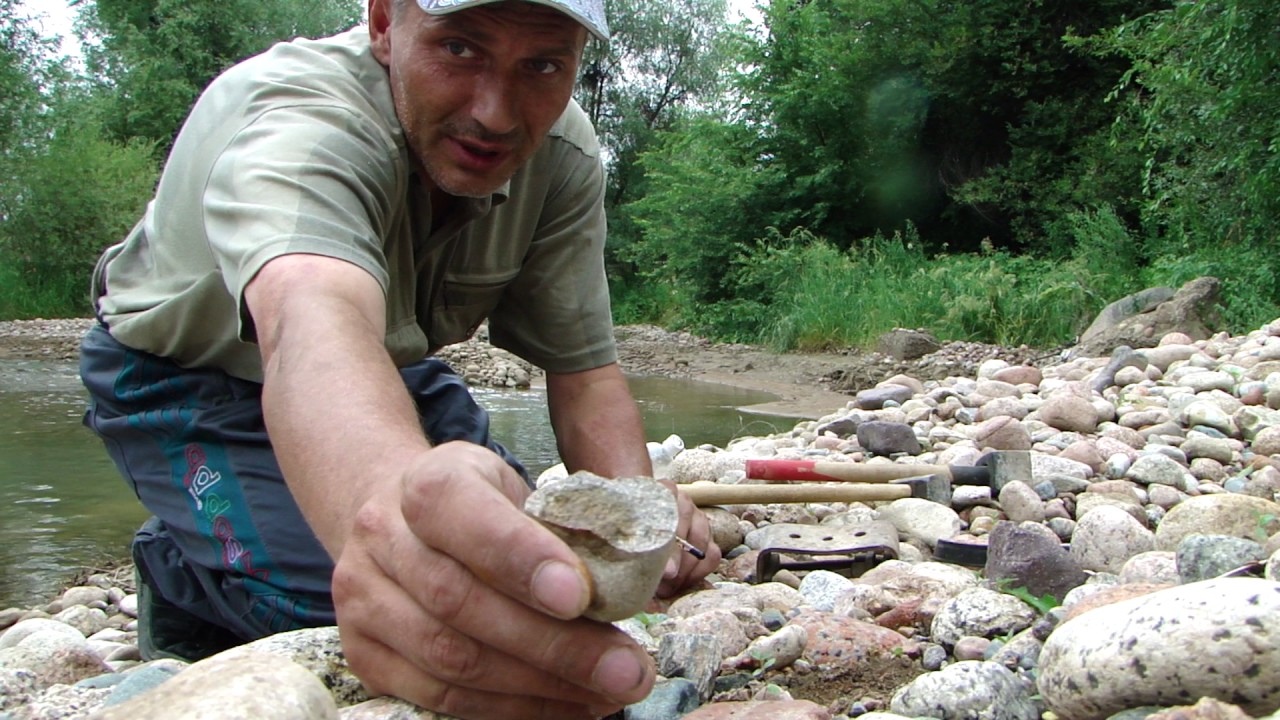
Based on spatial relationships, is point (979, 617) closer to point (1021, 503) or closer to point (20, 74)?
point (1021, 503)

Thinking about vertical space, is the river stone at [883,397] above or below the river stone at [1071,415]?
below

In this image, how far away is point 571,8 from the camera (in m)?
1.85

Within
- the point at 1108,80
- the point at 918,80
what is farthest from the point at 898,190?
the point at 1108,80

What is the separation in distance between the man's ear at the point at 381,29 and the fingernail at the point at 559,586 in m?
1.36

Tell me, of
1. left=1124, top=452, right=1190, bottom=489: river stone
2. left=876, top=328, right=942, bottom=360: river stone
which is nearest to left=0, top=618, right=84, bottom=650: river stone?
left=1124, top=452, right=1190, bottom=489: river stone

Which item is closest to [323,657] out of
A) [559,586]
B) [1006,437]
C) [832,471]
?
[559,586]

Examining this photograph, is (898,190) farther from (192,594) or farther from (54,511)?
(192,594)

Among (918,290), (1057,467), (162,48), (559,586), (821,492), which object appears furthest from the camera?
(162,48)

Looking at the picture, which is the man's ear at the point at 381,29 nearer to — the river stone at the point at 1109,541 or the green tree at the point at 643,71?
the river stone at the point at 1109,541

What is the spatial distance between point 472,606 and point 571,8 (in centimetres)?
113

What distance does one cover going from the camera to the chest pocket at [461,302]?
2523 mm

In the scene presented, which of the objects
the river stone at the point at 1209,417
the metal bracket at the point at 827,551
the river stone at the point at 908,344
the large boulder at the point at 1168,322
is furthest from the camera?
the river stone at the point at 908,344

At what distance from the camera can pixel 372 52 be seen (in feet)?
7.01

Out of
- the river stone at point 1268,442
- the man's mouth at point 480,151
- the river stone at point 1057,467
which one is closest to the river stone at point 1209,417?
the river stone at point 1268,442
